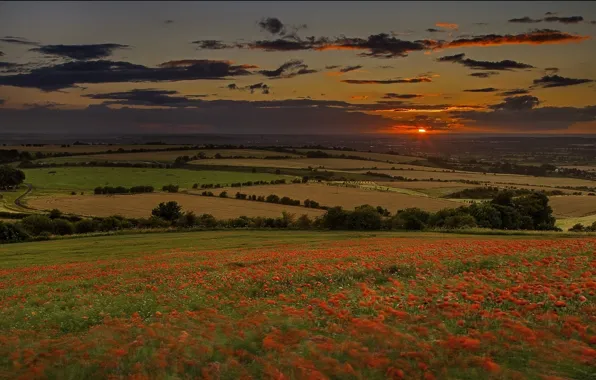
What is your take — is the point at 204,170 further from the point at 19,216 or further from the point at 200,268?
the point at 200,268

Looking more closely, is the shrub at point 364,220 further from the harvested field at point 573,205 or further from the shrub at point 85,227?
the harvested field at point 573,205

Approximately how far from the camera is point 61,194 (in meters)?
122

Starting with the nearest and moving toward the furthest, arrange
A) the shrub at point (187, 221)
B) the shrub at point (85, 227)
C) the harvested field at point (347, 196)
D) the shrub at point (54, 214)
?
the shrub at point (85, 227), the shrub at point (187, 221), the shrub at point (54, 214), the harvested field at point (347, 196)

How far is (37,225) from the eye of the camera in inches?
2847

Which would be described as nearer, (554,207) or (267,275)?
(267,275)

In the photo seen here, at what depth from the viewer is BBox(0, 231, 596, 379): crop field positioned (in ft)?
34.2

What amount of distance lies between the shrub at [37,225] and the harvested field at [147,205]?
19.5 meters

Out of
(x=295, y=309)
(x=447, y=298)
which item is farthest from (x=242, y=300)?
(x=447, y=298)

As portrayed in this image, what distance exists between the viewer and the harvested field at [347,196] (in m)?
103

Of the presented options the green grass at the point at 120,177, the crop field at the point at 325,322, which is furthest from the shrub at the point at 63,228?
the crop field at the point at 325,322

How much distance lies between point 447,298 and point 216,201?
95.8m

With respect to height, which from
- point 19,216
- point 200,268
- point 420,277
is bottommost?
point 19,216

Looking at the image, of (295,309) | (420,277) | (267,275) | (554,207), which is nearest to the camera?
(295,309)

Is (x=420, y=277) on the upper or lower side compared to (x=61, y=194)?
upper
